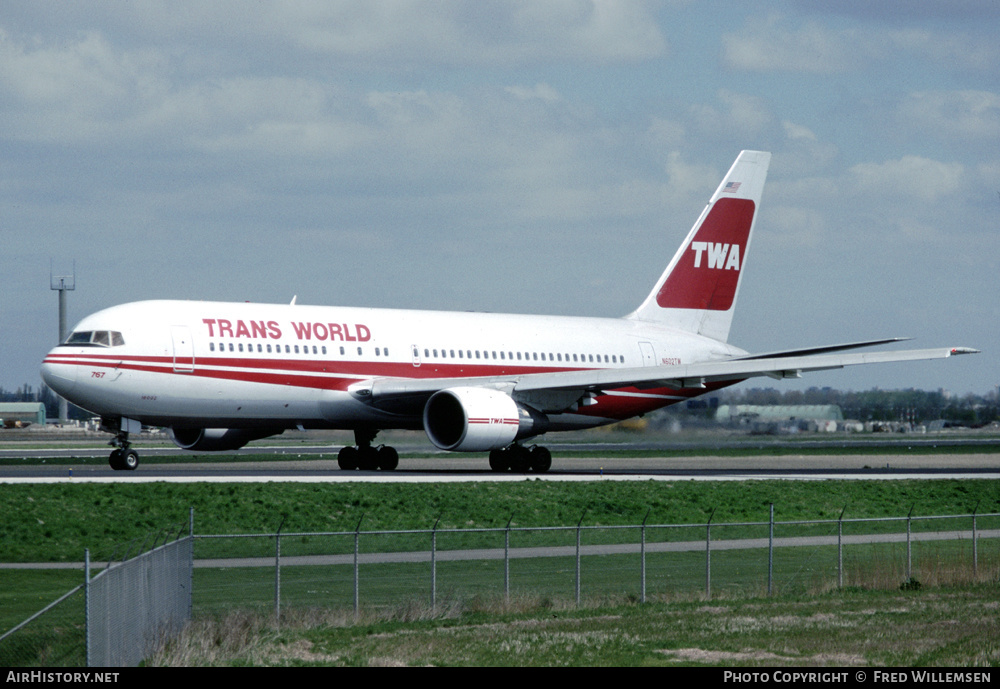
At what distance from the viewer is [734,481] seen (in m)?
40.9

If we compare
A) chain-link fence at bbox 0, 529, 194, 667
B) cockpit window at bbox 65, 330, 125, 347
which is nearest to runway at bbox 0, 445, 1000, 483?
cockpit window at bbox 65, 330, 125, 347

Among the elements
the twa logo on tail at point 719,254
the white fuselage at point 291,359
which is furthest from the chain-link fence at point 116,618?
the twa logo on tail at point 719,254

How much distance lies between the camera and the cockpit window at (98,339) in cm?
3875

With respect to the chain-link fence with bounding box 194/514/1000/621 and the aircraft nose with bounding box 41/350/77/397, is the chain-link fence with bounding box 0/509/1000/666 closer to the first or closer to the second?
the chain-link fence with bounding box 194/514/1000/621

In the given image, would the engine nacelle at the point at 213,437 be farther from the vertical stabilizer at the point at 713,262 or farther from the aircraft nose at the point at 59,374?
the vertical stabilizer at the point at 713,262

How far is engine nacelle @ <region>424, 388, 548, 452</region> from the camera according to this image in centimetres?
4112

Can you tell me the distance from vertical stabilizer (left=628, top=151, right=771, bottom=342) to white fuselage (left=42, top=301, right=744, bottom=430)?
498 centimetres

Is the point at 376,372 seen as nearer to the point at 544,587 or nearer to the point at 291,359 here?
the point at 291,359

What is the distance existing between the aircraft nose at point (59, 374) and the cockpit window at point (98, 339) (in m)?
0.70

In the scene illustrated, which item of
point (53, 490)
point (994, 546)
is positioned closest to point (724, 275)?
point (994, 546)

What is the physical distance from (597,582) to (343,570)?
4.96 m

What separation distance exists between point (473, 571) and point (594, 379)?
55.0 ft

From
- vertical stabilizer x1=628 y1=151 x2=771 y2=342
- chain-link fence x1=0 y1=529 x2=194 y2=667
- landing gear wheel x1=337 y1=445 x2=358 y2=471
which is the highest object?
vertical stabilizer x1=628 y1=151 x2=771 y2=342

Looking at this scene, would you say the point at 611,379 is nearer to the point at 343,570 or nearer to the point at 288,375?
the point at 288,375
